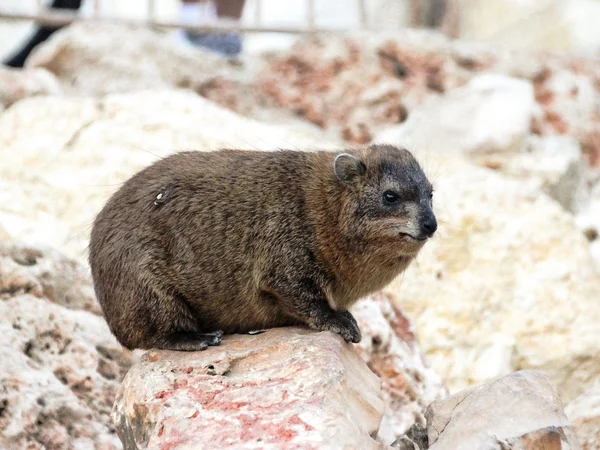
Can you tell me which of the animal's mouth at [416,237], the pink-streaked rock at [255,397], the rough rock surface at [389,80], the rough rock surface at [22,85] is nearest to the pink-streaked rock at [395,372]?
the pink-streaked rock at [255,397]

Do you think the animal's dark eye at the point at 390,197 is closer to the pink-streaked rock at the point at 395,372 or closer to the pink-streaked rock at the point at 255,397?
the pink-streaked rock at the point at 255,397

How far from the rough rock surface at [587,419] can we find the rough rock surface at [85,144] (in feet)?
11.5

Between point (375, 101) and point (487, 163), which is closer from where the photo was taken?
point (487, 163)

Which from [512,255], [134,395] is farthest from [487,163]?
[134,395]

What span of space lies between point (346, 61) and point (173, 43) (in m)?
2.22

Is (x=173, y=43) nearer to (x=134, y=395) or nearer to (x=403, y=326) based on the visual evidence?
(x=403, y=326)

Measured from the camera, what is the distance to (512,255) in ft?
29.5

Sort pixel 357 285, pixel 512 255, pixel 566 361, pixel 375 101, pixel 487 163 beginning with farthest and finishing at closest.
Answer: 1. pixel 375 101
2. pixel 487 163
3. pixel 512 255
4. pixel 566 361
5. pixel 357 285

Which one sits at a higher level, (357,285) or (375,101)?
(357,285)

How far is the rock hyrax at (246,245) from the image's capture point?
19.8 ft

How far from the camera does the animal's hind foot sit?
5871 millimetres

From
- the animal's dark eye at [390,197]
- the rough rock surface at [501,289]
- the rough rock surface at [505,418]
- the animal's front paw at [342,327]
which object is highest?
the animal's dark eye at [390,197]

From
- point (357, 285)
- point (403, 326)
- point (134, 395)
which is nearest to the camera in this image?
point (134, 395)

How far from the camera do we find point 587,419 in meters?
6.09
